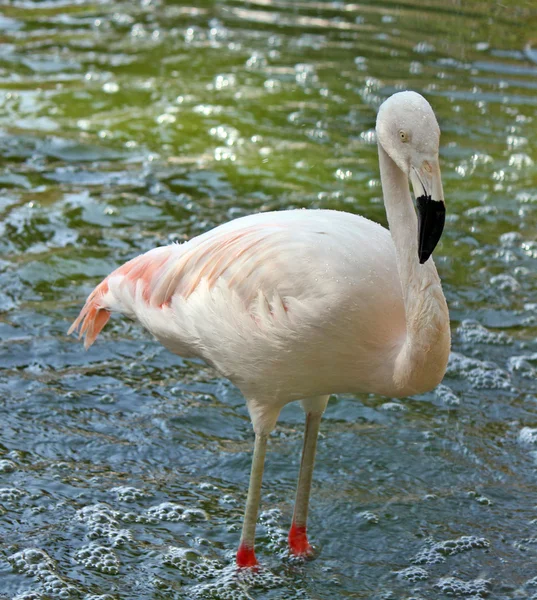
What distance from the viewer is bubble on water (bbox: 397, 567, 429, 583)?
3646 mm

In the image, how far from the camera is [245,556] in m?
3.63

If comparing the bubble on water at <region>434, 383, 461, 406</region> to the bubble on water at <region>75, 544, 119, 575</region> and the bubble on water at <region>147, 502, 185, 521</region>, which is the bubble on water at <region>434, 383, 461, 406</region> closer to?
the bubble on water at <region>147, 502, 185, 521</region>

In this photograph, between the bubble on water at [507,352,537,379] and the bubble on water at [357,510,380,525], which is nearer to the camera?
the bubble on water at [357,510,380,525]

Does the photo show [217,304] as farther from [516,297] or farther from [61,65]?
[61,65]

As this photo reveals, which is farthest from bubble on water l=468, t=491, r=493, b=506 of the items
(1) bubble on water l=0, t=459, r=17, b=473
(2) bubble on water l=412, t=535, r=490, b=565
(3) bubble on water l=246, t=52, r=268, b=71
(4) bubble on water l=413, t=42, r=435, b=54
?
(4) bubble on water l=413, t=42, r=435, b=54

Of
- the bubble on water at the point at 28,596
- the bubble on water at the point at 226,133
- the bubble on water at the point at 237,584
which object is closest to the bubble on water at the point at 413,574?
the bubble on water at the point at 237,584

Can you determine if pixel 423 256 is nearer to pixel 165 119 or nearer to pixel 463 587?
pixel 463 587

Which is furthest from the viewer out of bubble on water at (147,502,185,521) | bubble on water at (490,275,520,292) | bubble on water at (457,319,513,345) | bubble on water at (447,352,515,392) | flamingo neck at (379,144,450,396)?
bubble on water at (490,275,520,292)

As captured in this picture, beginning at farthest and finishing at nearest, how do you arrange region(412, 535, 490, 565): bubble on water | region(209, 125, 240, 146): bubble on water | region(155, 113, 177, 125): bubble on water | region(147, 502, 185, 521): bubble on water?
1. region(155, 113, 177, 125): bubble on water
2. region(209, 125, 240, 146): bubble on water
3. region(147, 502, 185, 521): bubble on water
4. region(412, 535, 490, 565): bubble on water

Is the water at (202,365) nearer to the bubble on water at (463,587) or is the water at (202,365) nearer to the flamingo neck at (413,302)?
the bubble on water at (463,587)

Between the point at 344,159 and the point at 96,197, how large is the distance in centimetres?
190

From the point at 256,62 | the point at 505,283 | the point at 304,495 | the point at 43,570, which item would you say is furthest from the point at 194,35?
the point at 43,570

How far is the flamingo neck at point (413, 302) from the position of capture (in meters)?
3.07

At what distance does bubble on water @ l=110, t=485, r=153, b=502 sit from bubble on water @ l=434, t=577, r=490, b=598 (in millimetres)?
1227
